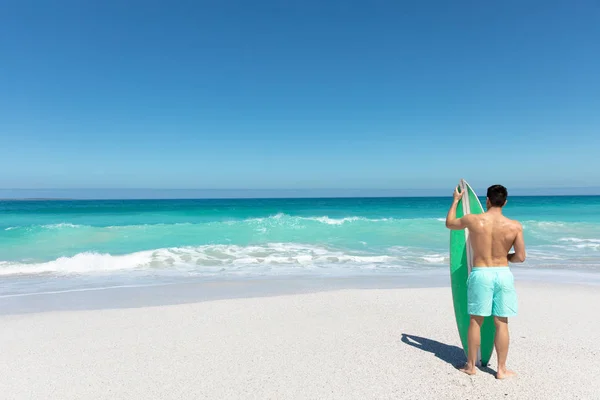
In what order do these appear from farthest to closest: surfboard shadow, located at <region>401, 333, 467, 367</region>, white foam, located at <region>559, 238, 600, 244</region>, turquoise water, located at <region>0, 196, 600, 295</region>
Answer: white foam, located at <region>559, 238, 600, 244</region>
turquoise water, located at <region>0, 196, 600, 295</region>
surfboard shadow, located at <region>401, 333, 467, 367</region>

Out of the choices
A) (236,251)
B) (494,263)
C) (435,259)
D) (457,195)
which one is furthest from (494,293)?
(236,251)

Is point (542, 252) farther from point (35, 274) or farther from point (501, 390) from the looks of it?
point (35, 274)

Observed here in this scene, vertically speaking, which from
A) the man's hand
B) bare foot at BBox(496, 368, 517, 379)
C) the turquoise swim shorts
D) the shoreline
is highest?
the man's hand

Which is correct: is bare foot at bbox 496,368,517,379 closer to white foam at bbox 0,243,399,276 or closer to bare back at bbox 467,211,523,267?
bare back at bbox 467,211,523,267

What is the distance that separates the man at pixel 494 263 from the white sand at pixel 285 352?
574mm

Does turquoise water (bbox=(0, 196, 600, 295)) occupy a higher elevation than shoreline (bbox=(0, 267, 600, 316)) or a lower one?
lower

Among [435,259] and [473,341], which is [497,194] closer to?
[473,341]

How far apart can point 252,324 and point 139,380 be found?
1.54 m

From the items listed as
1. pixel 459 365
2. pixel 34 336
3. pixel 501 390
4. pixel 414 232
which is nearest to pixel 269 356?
pixel 459 365

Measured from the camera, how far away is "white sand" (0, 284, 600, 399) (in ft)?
10.0

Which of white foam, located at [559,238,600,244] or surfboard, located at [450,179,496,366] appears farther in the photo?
white foam, located at [559,238,600,244]

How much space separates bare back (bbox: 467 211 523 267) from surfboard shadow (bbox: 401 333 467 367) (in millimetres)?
1033

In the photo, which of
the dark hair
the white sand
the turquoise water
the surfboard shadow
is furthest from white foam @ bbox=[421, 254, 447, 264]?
the dark hair

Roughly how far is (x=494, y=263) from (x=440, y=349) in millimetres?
1235
